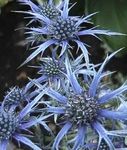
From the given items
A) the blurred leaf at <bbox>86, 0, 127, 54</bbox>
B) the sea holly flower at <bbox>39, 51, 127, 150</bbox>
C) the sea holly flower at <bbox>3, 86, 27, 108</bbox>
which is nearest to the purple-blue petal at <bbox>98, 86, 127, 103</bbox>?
the sea holly flower at <bbox>39, 51, 127, 150</bbox>

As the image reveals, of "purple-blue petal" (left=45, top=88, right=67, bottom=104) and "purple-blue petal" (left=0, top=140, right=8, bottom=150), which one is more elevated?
Result: "purple-blue petal" (left=45, top=88, right=67, bottom=104)

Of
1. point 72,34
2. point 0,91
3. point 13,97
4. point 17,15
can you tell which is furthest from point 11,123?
point 17,15

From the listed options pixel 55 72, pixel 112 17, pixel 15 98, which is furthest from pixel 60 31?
pixel 112 17

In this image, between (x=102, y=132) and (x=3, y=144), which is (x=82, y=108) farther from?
(x=3, y=144)

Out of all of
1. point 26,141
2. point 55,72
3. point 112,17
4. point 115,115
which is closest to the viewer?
point 115,115

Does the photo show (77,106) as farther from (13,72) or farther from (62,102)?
(13,72)

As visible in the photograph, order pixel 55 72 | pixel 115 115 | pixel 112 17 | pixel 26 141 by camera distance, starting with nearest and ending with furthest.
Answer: pixel 115 115
pixel 26 141
pixel 55 72
pixel 112 17

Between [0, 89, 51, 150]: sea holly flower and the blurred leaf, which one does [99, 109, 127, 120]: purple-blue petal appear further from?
the blurred leaf
